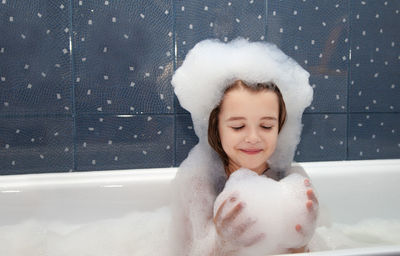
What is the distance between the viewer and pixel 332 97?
1.51m

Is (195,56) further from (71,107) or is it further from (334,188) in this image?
(334,188)

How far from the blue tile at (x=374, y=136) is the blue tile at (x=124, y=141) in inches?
33.8

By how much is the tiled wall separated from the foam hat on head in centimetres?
32

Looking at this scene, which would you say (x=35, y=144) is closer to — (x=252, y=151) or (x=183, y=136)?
(x=183, y=136)

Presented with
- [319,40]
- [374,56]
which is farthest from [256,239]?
[374,56]

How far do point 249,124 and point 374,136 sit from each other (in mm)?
947

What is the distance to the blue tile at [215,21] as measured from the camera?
1.38 m

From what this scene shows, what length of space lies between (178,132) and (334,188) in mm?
724

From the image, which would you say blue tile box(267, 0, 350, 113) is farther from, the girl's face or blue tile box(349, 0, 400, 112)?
the girl's face

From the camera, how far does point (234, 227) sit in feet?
2.72

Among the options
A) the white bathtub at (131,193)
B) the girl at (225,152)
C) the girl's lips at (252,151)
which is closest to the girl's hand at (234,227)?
the girl at (225,152)

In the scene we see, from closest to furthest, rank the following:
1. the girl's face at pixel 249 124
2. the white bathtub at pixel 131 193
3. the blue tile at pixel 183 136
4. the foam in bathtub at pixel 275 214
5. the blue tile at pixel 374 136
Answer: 1. the foam in bathtub at pixel 275 214
2. the girl's face at pixel 249 124
3. the white bathtub at pixel 131 193
4. the blue tile at pixel 183 136
5. the blue tile at pixel 374 136

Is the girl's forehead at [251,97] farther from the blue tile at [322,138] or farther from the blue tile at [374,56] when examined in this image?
the blue tile at [374,56]

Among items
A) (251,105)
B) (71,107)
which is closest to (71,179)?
(71,107)
